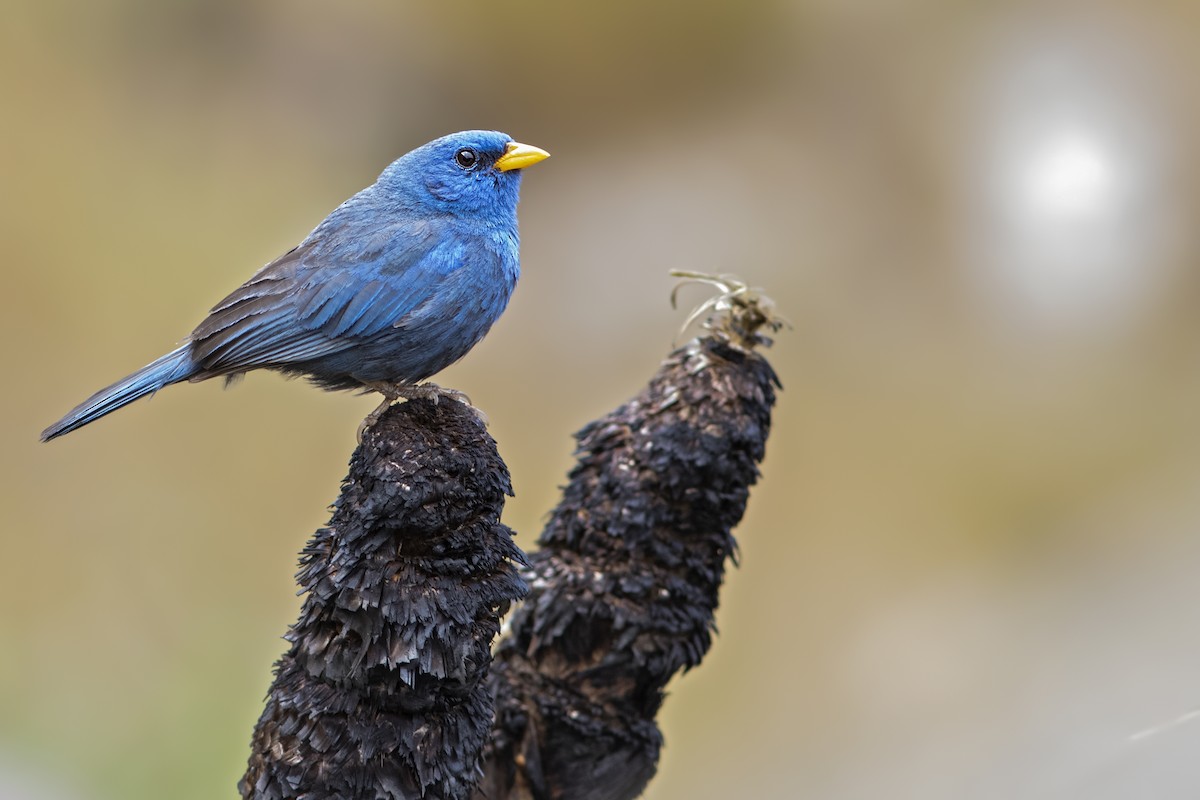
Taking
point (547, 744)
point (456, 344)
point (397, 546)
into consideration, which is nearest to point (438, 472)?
point (397, 546)

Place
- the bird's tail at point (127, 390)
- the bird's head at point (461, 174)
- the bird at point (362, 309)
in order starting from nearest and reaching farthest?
the bird's tail at point (127, 390) → the bird at point (362, 309) → the bird's head at point (461, 174)

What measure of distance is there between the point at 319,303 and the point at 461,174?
1.91 feet

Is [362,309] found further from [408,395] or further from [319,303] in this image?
[408,395]

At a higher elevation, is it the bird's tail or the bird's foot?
the bird's foot

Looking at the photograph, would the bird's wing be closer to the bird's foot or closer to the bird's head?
the bird's foot

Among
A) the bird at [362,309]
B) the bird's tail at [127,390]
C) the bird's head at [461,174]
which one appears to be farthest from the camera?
the bird's head at [461,174]

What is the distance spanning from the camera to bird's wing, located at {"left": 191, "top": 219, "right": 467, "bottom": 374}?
104 inches

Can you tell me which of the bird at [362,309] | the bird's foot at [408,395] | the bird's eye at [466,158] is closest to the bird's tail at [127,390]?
the bird at [362,309]

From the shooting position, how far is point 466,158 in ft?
9.98

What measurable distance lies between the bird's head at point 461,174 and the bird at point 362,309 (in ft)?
0.15

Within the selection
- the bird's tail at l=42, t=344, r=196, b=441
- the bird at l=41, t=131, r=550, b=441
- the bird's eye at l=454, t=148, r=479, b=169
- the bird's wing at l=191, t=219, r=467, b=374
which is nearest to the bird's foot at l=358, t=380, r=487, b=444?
the bird at l=41, t=131, r=550, b=441

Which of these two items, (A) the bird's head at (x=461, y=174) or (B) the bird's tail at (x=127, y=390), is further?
(A) the bird's head at (x=461, y=174)

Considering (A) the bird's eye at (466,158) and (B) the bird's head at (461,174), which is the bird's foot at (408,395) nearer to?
(B) the bird's head at (461,174)

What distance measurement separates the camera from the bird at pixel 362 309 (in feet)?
8.68
